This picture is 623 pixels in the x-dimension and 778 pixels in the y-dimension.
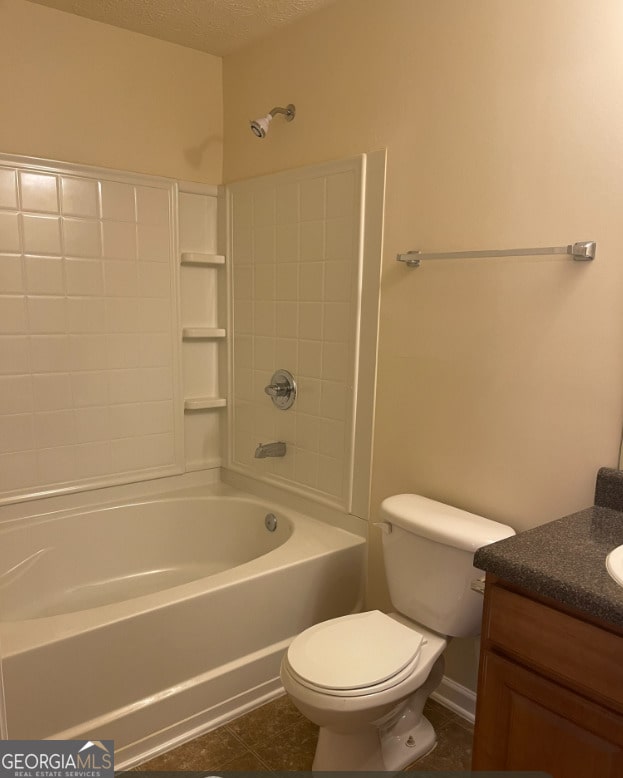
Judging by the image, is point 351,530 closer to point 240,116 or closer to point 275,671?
point 275,671

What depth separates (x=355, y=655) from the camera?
1.56 meters

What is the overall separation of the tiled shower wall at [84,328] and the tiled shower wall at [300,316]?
1.10 feet

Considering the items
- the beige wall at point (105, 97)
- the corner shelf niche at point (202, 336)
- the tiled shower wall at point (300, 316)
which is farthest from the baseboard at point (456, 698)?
the beige wall at point (105, 97)

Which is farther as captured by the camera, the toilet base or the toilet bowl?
the toilet base

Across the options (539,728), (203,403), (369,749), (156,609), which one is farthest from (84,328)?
(539,728)

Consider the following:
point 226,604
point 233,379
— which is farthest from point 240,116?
point 226,604

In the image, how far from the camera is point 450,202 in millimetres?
1830

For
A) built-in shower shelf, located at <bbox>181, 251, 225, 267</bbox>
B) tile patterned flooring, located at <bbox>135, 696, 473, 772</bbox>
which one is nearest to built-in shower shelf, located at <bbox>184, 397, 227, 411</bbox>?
built-in shower shelf, located at <bbox>181, 251, 225, 267</bbox>

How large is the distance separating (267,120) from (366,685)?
1.93 metres

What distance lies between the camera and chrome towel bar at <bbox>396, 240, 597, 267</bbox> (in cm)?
149

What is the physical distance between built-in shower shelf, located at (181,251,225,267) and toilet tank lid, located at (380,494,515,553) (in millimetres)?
1426

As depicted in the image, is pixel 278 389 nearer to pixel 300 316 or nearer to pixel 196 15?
pixel 300 316

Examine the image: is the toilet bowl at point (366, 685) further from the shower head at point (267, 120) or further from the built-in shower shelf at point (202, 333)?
the shower head at point (267, 120)

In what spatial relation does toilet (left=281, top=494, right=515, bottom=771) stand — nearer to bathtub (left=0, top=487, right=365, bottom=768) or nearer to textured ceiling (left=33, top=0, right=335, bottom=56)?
bathtub (left=0, top=487, right=365, bottom=768)
